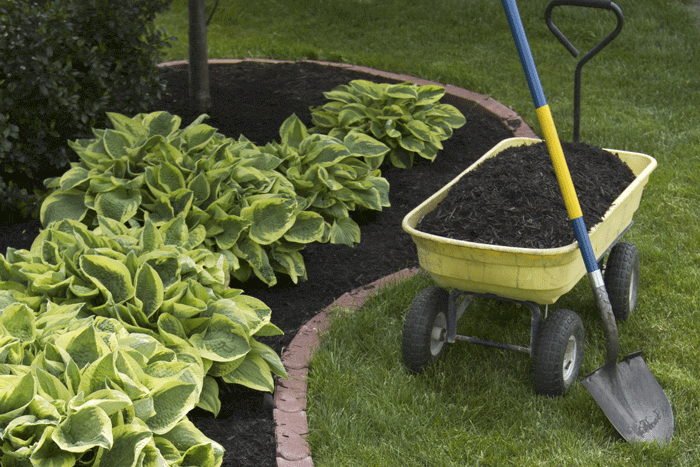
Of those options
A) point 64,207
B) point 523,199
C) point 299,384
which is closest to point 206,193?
point 64,207

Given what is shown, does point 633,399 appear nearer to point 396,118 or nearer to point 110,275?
point 110,275

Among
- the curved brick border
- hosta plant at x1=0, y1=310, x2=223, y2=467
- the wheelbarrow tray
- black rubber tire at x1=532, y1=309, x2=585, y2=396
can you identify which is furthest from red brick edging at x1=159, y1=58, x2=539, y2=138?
hosta plant at x1=0, y1=310, x2=223, y2=467

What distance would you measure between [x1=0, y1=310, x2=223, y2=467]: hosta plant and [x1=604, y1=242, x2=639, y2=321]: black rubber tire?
1.98m

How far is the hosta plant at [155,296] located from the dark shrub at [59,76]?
53.1 inches

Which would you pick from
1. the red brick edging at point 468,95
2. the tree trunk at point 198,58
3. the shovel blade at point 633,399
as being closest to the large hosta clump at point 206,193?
the tree trunk at point 198,58

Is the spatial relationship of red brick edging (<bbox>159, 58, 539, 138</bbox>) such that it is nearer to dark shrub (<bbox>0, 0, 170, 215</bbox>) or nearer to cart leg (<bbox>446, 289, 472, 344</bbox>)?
dark shrub (<bbox>0, 0, 170, 215</bbox>)

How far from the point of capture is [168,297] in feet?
9.51

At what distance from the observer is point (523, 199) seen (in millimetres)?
3102

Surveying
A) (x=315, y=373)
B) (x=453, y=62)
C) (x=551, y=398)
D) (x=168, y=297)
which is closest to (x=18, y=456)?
(x=168, y=297)

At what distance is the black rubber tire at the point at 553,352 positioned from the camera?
2852mm

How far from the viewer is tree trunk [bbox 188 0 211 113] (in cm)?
523

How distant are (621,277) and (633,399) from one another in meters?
0.68

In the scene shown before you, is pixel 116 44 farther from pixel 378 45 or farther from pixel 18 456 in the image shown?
pixel 378 45

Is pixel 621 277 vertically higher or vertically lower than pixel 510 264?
lower
